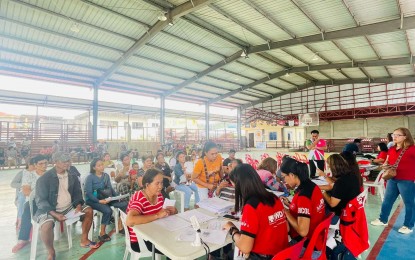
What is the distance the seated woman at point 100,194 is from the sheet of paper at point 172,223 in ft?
5.80

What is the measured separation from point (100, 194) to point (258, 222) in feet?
9.90

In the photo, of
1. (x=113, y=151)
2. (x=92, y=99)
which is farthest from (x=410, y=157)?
(x=113, y=151)

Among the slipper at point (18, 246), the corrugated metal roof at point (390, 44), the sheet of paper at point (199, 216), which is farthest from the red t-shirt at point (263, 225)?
the corrugated metal roof at point (390, 44)

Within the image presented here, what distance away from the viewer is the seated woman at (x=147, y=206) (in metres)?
2.03

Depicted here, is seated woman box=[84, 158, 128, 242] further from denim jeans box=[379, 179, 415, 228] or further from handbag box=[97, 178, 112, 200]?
denim jeans box=[379, 179, 415, 228]

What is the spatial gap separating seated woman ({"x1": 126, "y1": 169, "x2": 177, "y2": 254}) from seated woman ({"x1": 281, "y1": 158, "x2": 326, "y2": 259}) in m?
1.17

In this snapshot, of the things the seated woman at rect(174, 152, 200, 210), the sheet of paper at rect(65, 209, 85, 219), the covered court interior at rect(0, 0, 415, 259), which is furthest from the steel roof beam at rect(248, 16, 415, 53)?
the sheet of paper at rect(65, 209, 85, 219)

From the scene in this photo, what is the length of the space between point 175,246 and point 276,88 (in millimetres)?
18774

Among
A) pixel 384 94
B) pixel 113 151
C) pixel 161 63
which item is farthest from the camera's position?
pixel 384 94

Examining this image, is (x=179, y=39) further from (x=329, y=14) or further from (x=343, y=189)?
(x=343, y=189)

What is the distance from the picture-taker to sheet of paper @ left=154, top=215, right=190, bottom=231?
1955mm

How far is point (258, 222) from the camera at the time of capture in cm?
146

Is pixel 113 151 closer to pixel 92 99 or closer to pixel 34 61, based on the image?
pixel 92 99

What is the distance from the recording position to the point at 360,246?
2.05 metres
